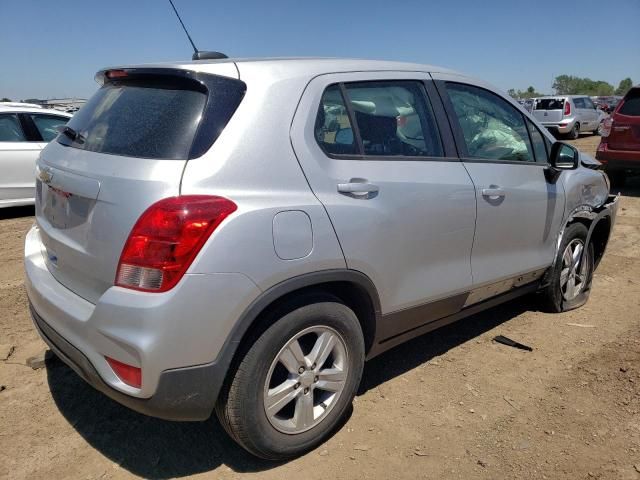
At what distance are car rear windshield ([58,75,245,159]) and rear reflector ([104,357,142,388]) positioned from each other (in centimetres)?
81

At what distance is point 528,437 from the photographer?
277 centimetres

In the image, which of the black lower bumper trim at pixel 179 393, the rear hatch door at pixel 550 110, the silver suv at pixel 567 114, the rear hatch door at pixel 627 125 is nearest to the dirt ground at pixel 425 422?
the black lower bumper trim at pixel 179 393

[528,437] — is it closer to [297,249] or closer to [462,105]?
[297,249]

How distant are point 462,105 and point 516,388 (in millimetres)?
1706

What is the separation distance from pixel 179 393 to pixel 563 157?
3.07m

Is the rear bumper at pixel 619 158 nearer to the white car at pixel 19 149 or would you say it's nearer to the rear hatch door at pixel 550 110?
the white car at pixel 19 149

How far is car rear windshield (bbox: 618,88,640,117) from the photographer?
8.60 m

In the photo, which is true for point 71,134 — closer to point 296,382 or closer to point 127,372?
point 127,372

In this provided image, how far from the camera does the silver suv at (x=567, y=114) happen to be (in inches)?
784

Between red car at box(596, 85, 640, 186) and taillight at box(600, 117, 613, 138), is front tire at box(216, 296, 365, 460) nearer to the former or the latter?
red car at box(596, 85, 640, 186)

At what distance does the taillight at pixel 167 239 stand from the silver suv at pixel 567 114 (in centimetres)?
1962

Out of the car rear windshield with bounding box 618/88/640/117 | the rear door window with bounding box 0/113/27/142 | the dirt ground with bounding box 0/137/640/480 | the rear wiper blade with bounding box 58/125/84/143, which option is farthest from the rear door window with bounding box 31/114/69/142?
the car rear windshield with bounding box 618/88/640/117

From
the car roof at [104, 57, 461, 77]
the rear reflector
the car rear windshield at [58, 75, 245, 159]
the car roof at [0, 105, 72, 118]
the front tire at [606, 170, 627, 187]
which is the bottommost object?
the front tire at [606, 170, 627, 187]

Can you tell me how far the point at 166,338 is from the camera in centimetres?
201
